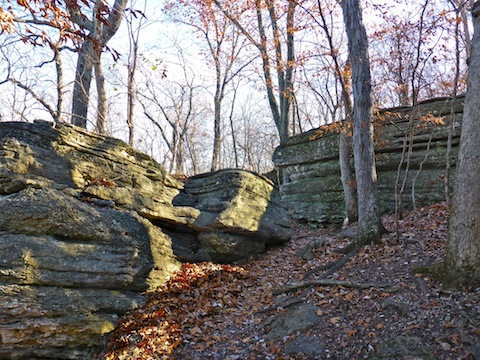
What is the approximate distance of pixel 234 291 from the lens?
771 cm

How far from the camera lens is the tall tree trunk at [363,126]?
26.8 ft

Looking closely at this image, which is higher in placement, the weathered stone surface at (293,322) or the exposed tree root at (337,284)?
the exposed tree root at (337,284)

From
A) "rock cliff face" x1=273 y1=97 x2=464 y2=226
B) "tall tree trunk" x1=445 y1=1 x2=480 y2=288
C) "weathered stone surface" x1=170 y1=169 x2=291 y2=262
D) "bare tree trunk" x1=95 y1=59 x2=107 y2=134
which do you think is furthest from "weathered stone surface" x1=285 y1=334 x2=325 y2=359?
"bare tree trunk" x1=95 y1=59 x2=107 y2=134

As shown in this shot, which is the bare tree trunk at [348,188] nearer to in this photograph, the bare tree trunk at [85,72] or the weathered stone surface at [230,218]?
the weathered stone surface at [230,218]

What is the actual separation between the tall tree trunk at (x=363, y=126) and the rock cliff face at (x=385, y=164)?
6.34 feet

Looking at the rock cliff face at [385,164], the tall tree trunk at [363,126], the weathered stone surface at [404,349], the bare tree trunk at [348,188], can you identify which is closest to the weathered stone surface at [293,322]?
the weathered stone surface at [404,349]

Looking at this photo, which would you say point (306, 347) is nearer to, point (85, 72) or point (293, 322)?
point (293, 322)

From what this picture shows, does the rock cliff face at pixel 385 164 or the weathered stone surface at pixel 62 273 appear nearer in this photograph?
the weathered stone surface at pixel 62 273

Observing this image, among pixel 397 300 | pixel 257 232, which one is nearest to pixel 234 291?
pixel 257 232

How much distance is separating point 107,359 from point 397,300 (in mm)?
4878

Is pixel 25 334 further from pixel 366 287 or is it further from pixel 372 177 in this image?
pixel 372 177

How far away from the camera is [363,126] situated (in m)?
8.23

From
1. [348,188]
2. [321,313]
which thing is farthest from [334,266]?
[348,188]

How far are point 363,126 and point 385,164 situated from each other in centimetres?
445
